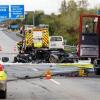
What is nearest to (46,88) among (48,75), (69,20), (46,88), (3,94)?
(46,88)

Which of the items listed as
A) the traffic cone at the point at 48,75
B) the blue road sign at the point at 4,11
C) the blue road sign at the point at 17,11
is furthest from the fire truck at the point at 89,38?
the blue road sign at the point at 17,11

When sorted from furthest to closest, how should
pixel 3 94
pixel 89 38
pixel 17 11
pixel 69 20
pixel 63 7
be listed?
pixel 63 7 < pixel 69 20 < pixel 17 11 < pixel 89 38 < pixel 3 94

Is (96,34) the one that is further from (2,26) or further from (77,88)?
(2,26)

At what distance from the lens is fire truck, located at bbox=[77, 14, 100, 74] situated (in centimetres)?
2472

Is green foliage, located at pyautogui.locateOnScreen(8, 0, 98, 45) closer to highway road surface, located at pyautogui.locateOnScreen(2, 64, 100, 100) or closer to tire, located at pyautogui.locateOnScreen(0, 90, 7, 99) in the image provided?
highway road surface, located at pyautogui.locateOnScreen(2, 64, 100, 100)

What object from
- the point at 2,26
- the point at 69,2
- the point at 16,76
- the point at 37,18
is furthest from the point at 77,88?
the point at 2,26

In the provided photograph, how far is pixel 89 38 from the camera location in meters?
25.1

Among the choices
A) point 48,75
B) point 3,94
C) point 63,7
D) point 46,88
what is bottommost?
point 48,75

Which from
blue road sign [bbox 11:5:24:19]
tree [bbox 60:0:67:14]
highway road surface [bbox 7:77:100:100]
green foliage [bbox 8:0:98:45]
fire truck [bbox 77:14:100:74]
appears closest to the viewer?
highway road surface [bbox 7:77:100:100]

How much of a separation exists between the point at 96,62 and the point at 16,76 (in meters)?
4.01

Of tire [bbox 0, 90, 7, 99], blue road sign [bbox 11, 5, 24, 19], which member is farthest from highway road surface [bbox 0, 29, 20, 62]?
tire [bbox 0, 90, 7, 99]

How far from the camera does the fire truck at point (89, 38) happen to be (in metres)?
24.7

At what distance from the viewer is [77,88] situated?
1850 cm

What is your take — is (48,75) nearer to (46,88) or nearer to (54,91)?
(46,88)
